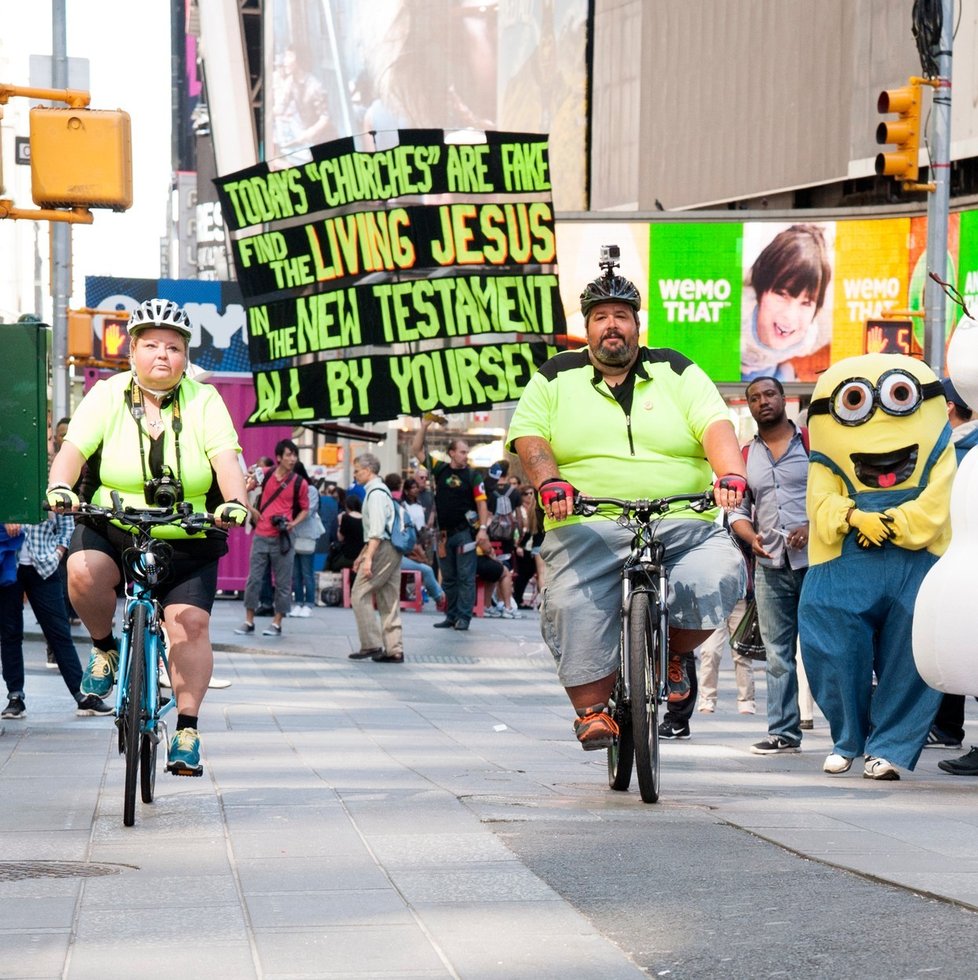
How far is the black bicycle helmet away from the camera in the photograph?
7504 millimetres

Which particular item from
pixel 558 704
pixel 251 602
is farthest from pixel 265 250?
pixel 558 704

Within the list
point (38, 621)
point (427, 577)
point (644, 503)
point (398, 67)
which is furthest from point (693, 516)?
point (398, 67)

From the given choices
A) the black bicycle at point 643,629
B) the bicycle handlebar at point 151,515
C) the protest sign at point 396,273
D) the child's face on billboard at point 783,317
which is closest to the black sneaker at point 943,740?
the black bicycle at point 643,629

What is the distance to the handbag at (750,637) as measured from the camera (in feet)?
34.8

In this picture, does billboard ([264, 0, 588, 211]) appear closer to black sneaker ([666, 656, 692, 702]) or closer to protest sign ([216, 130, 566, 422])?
protest sign ([216, 130, 566, 422])

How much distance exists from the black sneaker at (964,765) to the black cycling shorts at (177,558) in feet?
11.3

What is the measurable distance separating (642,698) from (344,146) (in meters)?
13.7

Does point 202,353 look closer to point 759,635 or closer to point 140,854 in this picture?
point 759,635

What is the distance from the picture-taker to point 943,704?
32.0ft

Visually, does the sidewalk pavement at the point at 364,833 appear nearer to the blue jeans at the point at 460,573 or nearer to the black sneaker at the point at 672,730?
the black sneaker at the point at 672,730

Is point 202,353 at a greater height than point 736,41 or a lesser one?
lesser

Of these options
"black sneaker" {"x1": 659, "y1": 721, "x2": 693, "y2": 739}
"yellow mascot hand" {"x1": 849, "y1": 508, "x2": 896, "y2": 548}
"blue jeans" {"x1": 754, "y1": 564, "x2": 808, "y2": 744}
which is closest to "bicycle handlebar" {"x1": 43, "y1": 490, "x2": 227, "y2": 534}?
"yellow mascot hand" {"x1": 849, "y1": 508, "x2": 896, "y2": 548}

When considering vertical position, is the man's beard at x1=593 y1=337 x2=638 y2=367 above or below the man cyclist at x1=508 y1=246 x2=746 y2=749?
above

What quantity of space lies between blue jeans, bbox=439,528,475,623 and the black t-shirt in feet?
0.41
